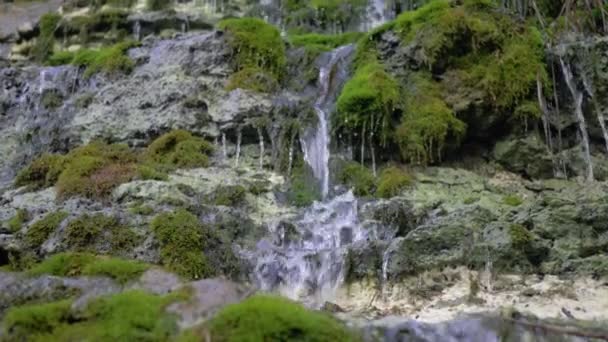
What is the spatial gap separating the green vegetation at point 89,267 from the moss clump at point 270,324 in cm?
154

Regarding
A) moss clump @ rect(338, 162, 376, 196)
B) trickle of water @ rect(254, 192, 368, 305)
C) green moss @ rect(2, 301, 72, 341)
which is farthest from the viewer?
moss clump @ rect(338, 162, 376, 196)

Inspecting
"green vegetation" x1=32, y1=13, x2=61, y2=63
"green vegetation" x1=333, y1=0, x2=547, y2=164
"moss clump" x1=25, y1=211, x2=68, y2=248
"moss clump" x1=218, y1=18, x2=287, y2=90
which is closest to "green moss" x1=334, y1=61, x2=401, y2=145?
"green vegetation" x1=333, y1=0, x2=547, y2=164

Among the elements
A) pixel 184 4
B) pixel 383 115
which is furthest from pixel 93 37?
pixel 383 115

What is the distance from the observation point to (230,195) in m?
10.4

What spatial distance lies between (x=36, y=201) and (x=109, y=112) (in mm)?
3689

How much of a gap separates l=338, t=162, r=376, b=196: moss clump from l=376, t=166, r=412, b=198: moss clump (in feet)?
0.51

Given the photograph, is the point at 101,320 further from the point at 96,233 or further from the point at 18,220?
the point at 18,220

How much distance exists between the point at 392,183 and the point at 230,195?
275 cm

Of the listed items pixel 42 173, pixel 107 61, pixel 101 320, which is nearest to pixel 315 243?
pixel 101 320

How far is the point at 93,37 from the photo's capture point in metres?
19.6

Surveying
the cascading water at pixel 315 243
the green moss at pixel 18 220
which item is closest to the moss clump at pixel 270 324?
the cascading water at pixel 315 243

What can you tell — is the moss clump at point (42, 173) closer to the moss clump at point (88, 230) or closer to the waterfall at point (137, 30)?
the moss clump at point (88, 230)

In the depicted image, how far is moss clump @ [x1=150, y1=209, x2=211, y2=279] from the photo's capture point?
759 centimetres

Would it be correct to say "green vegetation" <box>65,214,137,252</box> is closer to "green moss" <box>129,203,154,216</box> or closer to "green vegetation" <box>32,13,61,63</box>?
"green moss" <box>129,203,154,216</box>
